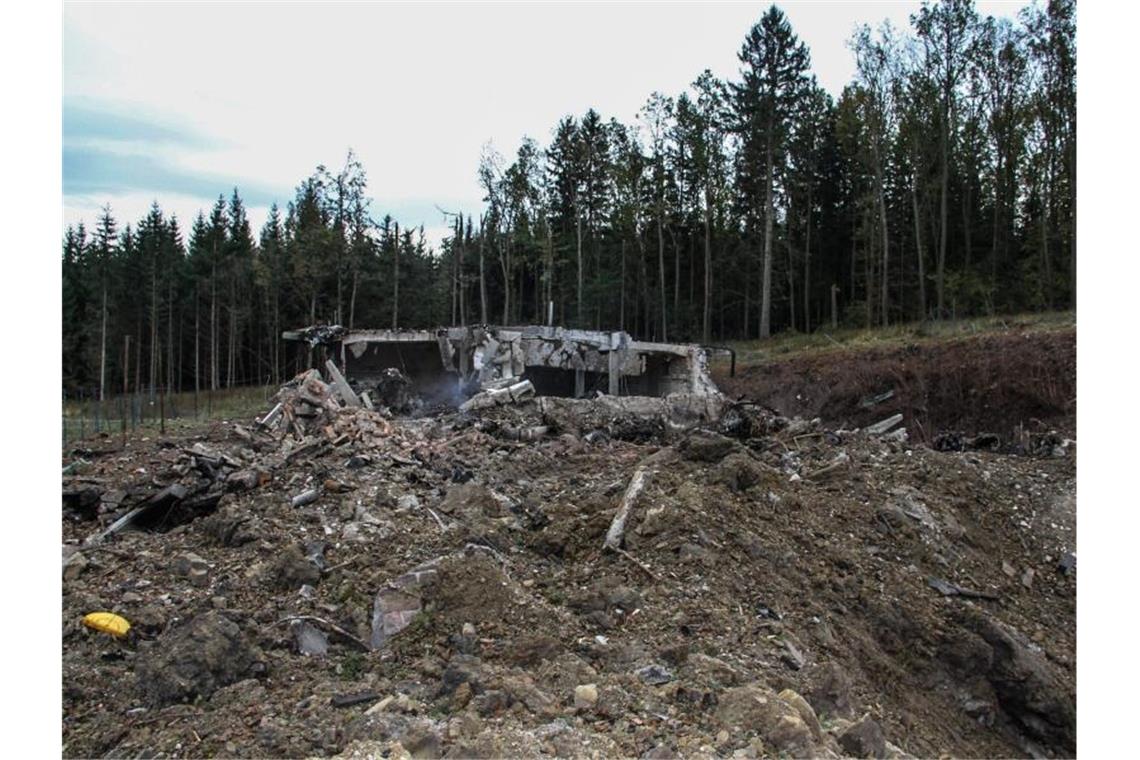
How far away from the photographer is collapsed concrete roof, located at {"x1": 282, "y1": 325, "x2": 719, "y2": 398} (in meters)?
16.3

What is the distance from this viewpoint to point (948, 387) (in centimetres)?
1619

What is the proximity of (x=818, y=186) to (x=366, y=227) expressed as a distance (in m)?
20.0

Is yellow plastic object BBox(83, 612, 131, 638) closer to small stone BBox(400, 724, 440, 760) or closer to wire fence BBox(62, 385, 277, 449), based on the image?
small stone BBox(400, 724, 440, 760)

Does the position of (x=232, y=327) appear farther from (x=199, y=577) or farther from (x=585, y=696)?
(x=585, y=696)

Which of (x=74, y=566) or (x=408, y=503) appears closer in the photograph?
(x=74, y=566)

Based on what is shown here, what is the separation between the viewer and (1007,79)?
82.6 feet

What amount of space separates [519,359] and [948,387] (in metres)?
9.40

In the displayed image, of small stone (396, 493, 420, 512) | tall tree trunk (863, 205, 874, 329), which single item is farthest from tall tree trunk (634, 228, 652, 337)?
small stone (396, 493, 420, 512)

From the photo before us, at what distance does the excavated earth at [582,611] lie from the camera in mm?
3059

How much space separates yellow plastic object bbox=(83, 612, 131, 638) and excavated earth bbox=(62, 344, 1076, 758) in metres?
0.05

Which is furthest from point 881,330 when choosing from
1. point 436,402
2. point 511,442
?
point 511,442

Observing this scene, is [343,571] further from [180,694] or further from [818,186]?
[818,186]

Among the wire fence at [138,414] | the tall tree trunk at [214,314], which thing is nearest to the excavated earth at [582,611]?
the wire fence at [138,414]

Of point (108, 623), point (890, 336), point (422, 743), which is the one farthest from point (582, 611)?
point (890, 336)
